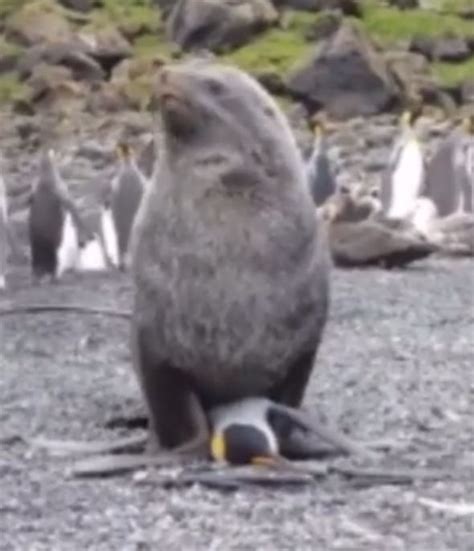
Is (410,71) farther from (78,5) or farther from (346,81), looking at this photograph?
(78,5)

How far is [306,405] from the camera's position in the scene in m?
9.20

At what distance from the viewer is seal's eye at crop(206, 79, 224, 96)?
26.3ft

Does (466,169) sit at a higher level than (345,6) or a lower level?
lower

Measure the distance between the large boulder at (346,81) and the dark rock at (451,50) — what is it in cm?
328

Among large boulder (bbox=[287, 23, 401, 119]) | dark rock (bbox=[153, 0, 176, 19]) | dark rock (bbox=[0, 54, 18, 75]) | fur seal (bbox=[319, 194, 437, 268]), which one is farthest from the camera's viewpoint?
dark rock (bbox=[153, 0, 176, 19])

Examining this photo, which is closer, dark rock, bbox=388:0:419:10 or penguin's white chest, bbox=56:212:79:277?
penguin's white chest, bbox=56:212:79:277

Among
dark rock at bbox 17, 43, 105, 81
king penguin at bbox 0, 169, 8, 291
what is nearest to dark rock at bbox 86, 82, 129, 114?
dark rock at bbox 17, 43, 105, 81

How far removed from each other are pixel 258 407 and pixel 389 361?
312 cm

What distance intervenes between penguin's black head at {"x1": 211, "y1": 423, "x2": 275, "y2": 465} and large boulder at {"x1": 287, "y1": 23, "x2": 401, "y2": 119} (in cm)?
2577

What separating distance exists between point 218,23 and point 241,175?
3074cm

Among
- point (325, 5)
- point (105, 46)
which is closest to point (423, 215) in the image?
point (105, 46)

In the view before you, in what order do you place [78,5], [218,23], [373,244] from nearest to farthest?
[373,244], [218,23], [78,5]

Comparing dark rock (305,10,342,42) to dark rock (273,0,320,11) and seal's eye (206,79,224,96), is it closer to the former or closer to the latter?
dark rock (273,0,320,11)

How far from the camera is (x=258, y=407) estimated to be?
8070 millimetres
